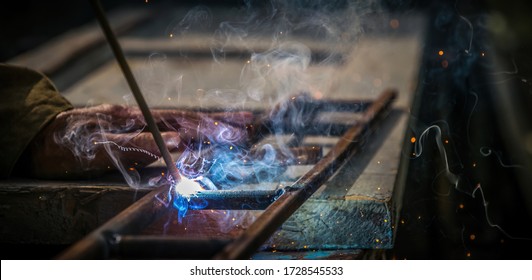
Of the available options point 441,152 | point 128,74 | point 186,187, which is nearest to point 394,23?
point 441,152

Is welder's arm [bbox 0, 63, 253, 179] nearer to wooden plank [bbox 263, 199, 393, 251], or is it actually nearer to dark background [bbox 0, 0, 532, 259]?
wooden plank [bbox 263, 199, 393, 251]

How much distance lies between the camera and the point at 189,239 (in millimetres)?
1937

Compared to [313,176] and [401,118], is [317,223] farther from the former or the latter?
[401,118]

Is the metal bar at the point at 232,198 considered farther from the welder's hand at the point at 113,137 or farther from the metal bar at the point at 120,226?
the welder's hand at the point at 113,137

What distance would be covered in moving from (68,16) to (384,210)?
6.49m

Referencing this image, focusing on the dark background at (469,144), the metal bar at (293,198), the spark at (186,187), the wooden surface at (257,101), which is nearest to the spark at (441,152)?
the dark background at (469,144)

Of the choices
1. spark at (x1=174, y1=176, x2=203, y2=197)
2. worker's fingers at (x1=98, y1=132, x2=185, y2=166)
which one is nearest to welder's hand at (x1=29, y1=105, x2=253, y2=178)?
worker's fingers at (x1=98, y1=132, x2=185, y2=166)

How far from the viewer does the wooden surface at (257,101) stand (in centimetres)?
285

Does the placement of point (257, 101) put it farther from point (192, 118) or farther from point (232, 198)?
point (232, 198)

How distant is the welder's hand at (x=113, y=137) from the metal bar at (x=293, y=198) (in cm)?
44

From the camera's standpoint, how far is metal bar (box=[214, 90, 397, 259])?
1.94 m

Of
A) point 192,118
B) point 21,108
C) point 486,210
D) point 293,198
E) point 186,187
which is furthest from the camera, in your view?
point 486,210

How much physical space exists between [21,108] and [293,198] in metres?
1.35

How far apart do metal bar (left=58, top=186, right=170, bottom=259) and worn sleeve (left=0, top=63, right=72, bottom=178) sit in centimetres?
79
